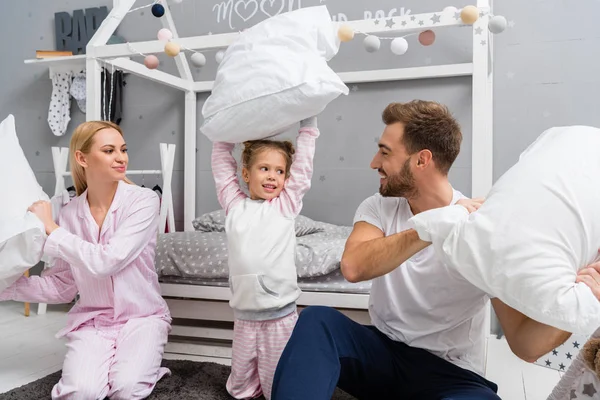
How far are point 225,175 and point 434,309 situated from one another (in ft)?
2.25

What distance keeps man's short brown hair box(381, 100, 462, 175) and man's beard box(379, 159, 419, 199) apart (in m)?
0.05

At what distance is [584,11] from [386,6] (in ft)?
3.01

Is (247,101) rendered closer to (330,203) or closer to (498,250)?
(498,250)

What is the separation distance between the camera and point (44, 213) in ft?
5.07

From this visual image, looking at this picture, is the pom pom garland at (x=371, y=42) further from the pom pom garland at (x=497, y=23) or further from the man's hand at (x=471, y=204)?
the man's hand at (x=471, y=204)

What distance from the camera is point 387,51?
2699 millimetres

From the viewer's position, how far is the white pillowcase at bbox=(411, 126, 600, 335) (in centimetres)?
79

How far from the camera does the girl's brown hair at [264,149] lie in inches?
58.2

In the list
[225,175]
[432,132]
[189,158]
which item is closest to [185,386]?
[225,175]

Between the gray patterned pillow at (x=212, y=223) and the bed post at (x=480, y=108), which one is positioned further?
the gray patterned pillow at (x=212, y=223)

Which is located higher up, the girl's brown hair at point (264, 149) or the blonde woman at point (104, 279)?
the girl's brown hair at point (264, 149)

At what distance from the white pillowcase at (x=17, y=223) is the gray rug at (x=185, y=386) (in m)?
0.32

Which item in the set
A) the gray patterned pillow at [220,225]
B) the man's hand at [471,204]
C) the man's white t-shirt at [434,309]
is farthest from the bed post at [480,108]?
the gray patterned pillow at [220,225]

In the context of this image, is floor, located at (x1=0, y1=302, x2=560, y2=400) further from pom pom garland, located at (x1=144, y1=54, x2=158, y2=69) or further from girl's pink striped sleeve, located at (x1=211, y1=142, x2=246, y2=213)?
pom pom garland, located at (x1=144, y1=54, x2=158, y2=69)
